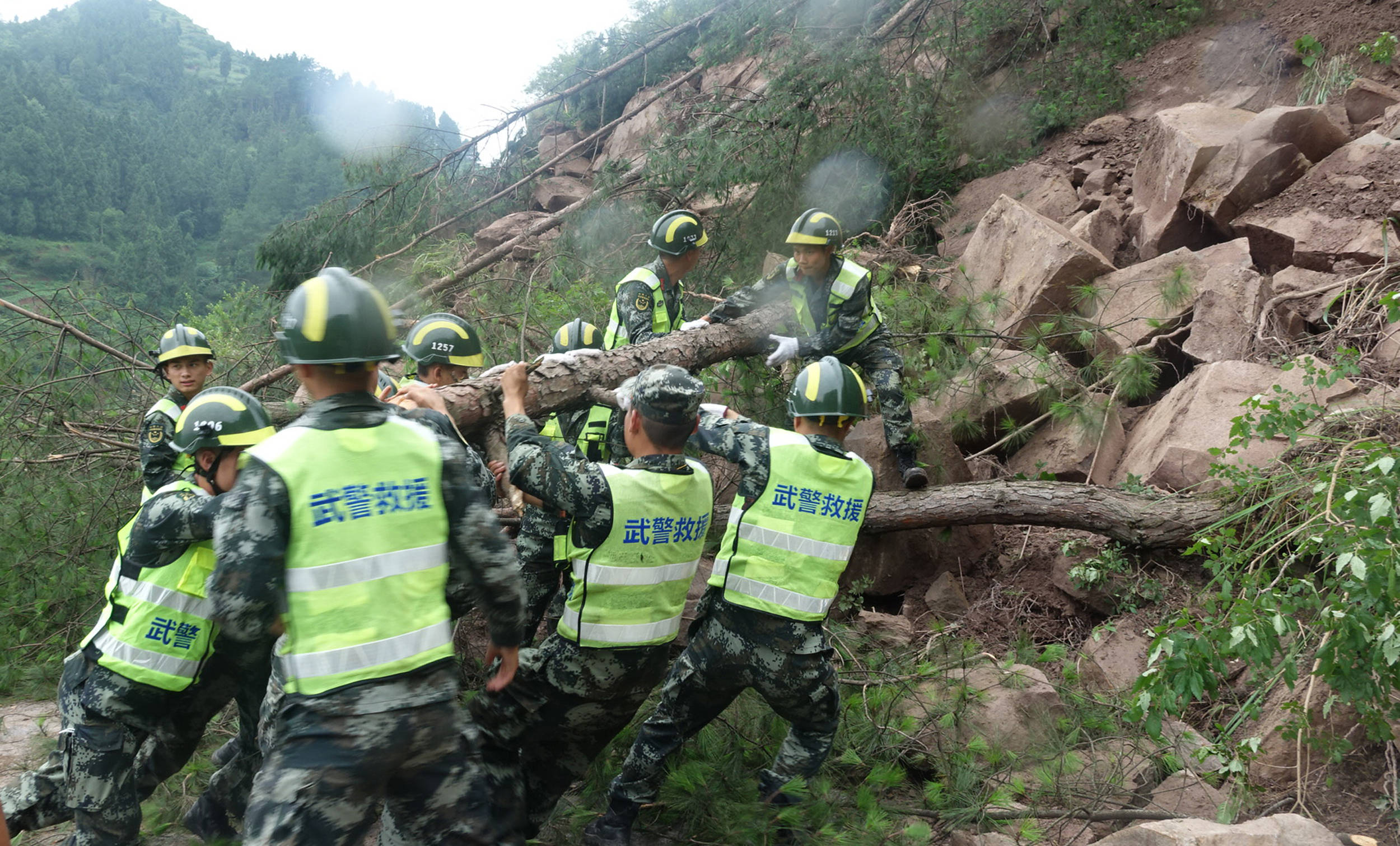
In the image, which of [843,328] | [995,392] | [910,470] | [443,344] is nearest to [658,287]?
[843,328]

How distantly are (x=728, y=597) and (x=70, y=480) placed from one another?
4069 millimetres

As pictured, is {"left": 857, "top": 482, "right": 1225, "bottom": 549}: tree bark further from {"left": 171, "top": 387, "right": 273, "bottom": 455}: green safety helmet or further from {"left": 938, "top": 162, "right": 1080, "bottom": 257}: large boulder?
{"left": 938, "top": 162, "right": 1080, "bottom": 257}: large boulder

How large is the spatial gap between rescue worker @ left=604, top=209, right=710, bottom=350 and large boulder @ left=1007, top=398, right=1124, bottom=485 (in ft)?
8.28

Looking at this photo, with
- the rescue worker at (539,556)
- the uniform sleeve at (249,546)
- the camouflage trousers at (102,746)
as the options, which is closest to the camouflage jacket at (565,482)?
the rescue worker at (539,556)

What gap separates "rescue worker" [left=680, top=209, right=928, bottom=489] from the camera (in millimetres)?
5012

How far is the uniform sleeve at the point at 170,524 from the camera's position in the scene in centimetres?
263

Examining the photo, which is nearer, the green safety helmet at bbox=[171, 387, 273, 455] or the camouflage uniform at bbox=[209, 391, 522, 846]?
the camouflage uniform at bbox=[209, 391, 522, 846]

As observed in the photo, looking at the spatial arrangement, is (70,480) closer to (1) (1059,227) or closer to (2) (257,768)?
(2) (257,768)

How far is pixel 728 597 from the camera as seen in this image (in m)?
3.04

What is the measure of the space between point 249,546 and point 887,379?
383 centimetres

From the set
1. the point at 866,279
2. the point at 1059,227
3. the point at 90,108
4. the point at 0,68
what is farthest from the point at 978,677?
the point at 0,68

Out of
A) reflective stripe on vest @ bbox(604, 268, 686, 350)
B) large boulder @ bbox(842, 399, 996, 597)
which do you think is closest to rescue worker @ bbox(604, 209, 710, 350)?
reflective stripe on vest @ bbox(604, 268, 686, 350)

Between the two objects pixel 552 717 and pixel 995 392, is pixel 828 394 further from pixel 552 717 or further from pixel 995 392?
pixel 995 392

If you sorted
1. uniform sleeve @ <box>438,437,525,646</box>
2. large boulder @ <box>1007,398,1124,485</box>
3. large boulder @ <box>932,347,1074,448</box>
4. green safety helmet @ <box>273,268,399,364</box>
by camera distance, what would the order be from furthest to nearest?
large boulder @ <box>932,347,1074,448</box>
large boulder @ <box>1007,398,1124,485</box>
uniform sleeve @ <box>438,437,525,646</box>
green safety helmet @ <box>273,268,399,364</box>
